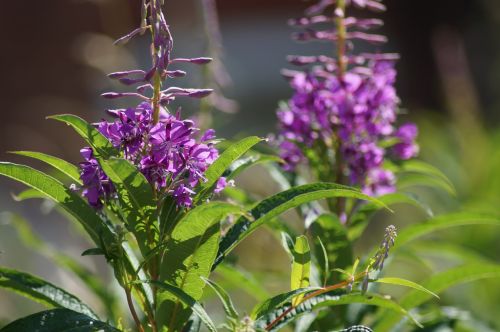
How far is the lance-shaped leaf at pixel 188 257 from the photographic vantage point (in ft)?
5.17

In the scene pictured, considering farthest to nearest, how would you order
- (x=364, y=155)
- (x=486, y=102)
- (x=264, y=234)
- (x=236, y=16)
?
(x=236, y=16)
(x=486, y=102)
(x=264, y=234)
(x=364, y=155)

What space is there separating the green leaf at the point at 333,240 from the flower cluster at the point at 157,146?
54 centimetres

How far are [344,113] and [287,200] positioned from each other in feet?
2.55

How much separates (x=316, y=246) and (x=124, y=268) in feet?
2.12

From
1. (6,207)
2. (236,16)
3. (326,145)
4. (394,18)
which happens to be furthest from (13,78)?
(326,145)

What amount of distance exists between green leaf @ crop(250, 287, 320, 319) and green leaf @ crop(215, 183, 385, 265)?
0.47 ft

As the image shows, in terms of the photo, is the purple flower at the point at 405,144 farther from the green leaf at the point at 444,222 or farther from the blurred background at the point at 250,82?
the green leaf at the point at 444,222

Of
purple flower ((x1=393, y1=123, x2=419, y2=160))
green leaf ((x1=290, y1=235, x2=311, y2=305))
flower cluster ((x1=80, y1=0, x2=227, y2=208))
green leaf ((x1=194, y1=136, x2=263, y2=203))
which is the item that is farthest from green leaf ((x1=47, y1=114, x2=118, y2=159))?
purple flower ((x1=393, y1=123, x2=419, y2=160))

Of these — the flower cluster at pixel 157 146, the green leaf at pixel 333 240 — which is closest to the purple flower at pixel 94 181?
the flower cluster at pixel 157 146

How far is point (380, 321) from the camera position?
2219 mm

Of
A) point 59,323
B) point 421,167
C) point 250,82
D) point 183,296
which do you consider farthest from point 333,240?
point 250,82

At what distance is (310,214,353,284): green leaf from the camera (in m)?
2.11

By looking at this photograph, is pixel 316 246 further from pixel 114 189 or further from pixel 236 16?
pixel 236 16

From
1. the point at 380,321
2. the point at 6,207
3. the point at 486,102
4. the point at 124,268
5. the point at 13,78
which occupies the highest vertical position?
the point at 13,78
